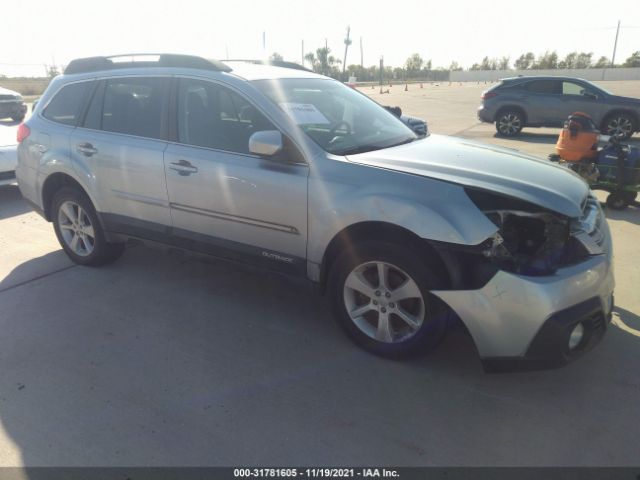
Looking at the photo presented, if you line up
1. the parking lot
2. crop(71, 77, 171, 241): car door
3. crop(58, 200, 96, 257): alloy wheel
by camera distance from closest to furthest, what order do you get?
the parking lot
crop(71, 77, 171, 241): car door
crop(58, 200, 96, 257): alloy wheel

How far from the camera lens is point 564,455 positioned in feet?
7.57

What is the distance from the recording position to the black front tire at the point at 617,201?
6.00 m

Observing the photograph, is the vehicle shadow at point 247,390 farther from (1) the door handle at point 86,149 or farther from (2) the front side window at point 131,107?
(1) the door handle at point 86,149

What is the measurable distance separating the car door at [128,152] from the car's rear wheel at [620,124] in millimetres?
12036

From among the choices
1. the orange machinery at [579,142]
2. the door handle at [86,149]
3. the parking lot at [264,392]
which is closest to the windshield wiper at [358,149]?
the parking lot at [264,392]

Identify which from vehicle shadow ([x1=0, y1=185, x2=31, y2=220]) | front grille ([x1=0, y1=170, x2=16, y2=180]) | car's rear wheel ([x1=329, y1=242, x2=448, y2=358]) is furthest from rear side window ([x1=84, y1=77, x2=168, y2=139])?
front grille ([x1=0, y1=170, x2=16, y2=180])

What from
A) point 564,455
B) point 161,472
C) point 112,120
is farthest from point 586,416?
point 112,120

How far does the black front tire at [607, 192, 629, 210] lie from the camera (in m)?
6.00

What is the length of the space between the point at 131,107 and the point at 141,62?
41cm

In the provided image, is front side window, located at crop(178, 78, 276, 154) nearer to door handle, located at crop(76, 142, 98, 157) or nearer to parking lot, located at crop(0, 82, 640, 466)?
door handle, located at crop(76, 142, 98, 157)

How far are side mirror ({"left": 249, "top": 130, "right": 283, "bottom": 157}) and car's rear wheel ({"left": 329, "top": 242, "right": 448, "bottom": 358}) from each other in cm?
81

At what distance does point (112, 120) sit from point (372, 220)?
258cm

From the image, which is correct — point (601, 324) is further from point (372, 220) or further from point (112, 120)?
point (112, 120)

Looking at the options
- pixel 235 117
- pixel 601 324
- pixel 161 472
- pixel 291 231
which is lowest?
pixel 161 472
